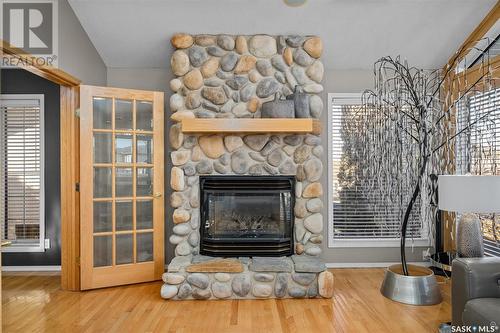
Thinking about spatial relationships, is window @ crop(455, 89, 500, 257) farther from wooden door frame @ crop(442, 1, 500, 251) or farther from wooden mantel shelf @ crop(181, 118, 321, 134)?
wooden mantel shelf @ crop(181, 118, 321, 134)

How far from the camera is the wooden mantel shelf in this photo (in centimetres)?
346

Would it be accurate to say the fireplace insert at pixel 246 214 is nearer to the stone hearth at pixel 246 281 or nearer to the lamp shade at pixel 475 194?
the stone hearth at pixel 246 281

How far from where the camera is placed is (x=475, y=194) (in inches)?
92.9

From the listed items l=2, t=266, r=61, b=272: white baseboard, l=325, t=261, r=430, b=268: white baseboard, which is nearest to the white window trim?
l=325, t=261, r=430, b=268: white baseboard

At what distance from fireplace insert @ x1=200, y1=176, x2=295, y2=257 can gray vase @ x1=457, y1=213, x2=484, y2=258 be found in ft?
5.36

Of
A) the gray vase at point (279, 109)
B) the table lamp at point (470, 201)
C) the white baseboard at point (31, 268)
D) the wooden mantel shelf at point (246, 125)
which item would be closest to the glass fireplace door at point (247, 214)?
the wooden mantel shelf at point (246, 125)

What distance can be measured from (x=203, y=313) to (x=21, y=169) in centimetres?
304

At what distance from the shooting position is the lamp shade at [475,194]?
2338mm

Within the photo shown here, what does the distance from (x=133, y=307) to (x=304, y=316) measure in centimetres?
151

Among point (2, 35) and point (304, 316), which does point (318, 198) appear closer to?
point (304, 316)

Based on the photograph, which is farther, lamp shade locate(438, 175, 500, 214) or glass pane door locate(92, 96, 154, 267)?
glass pane door locate(92, 96, 154, 267)

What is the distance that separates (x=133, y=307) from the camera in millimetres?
3088

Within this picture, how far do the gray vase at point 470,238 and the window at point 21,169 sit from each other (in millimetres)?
4476

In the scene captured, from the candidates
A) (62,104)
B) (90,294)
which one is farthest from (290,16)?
(90,294)
